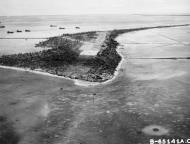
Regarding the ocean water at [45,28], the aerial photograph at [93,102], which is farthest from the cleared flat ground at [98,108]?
the ocean water at [45,28]

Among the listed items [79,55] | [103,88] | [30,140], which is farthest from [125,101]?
[79,55]

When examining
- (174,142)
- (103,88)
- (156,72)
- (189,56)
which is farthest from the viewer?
(189,56)

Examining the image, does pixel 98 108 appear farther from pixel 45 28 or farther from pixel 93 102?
pixel 45 28

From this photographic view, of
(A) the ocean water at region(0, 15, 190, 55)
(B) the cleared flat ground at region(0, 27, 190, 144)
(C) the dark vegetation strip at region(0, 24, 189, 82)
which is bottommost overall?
(A) the ocean water at region(0, 15, 190, 55)

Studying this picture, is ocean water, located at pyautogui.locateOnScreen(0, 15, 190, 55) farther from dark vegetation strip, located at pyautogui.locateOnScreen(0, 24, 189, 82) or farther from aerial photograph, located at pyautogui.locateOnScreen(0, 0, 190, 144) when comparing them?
aerial photograph, located at pyautogui.locateOnScreen(0, 0, 190, 144)

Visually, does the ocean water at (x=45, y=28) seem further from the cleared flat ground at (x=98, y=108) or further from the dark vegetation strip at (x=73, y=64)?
the cleared flat ground at (x=98, y=108)

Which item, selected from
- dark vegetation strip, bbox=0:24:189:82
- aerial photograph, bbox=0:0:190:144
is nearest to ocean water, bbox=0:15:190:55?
dark vegetation strip, bbox=0:24:189:82

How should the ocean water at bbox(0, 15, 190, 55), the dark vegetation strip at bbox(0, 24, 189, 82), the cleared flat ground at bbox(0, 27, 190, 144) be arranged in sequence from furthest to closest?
the ocean water at bbox(0, 15, 190, 55) → the dark vegetation strip at bbox(0, 24, 189, 82) → the cleared flat ground at bbox(0, 27, 190, 144)

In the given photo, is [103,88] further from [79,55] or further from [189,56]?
[189,56]

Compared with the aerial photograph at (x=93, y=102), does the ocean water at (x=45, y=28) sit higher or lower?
lower
